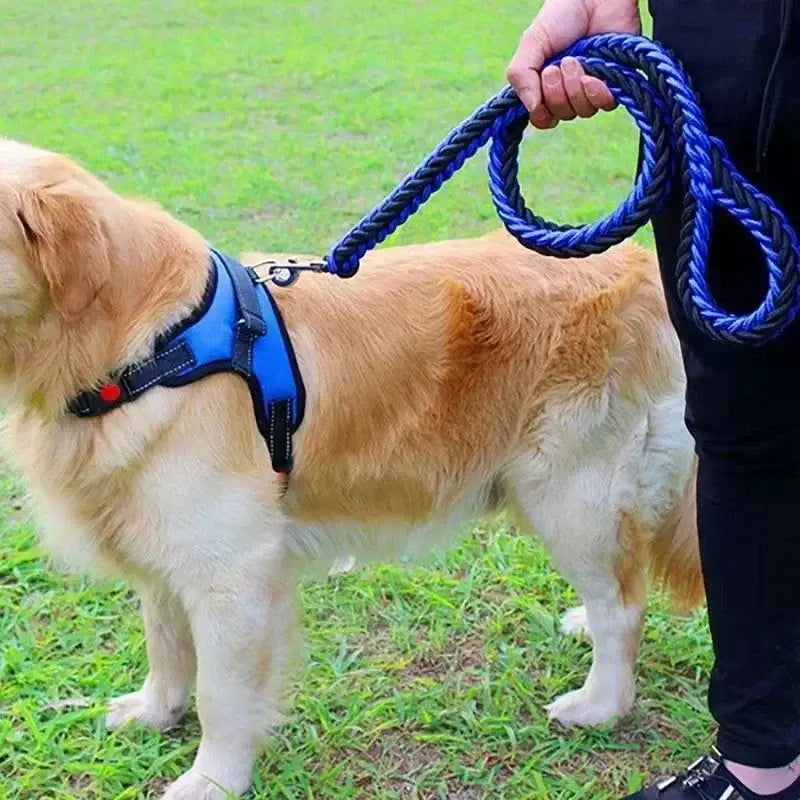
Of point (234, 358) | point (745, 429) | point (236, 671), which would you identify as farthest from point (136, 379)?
point (745, 429)

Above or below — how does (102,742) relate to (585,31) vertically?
below

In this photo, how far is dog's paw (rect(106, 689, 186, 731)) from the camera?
2.64m

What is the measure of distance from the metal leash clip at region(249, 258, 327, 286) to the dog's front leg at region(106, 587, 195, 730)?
848 millimetres

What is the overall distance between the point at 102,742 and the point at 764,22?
2126mm

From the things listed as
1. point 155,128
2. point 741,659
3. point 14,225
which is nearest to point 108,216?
point 14,225

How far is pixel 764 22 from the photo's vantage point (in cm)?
151

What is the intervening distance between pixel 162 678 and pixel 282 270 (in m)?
1.05

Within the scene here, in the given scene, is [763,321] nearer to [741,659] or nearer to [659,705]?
[741,659]

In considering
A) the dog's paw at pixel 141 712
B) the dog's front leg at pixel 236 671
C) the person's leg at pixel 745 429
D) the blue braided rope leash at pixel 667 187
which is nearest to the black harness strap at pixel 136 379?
the dog's front leg at pixel 236 671

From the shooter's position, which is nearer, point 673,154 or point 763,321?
point 763,321

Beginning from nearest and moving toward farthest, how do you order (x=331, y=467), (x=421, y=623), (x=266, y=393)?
(x=266, y=393) → (x=331, y=467) → (x=421, y=623)

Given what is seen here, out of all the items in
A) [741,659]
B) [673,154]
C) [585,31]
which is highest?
[585,31]

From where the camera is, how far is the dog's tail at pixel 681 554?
264 cm

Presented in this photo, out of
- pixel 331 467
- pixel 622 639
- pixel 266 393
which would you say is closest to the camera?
pixel 266 393
